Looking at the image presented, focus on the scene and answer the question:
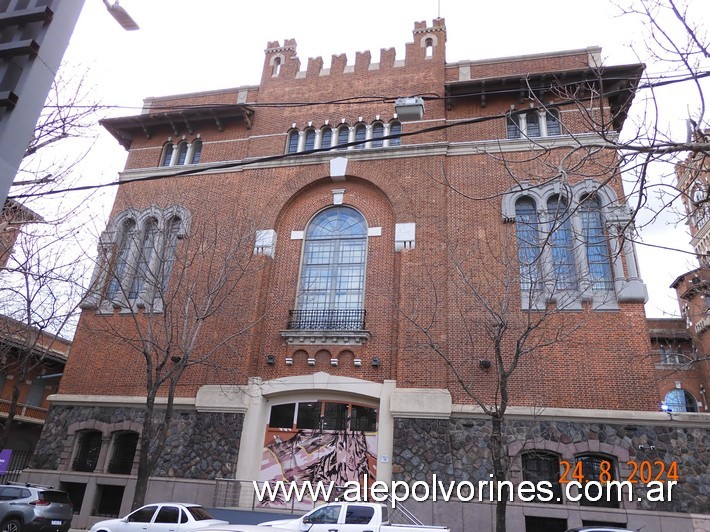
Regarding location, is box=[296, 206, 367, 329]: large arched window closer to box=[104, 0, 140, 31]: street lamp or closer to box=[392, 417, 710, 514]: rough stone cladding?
box=[392, 417, 710, 514]: rough stone cladding

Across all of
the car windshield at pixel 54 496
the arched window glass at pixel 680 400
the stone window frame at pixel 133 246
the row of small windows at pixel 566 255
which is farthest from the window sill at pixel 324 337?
the arched window glass at pixel 680 400

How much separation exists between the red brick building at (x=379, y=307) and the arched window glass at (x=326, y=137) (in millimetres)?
137

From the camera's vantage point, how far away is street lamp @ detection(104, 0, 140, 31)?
273 inches

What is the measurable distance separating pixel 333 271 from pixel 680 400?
1290 inches

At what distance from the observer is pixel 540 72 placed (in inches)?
752

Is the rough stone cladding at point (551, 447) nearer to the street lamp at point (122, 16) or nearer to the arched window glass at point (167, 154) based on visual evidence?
the street lamp at point (122, 16)

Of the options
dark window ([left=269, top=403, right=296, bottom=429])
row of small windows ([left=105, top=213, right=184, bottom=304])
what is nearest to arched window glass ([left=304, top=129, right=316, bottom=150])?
row of small windows ([left=105, top=213, right=184, bottom=304])

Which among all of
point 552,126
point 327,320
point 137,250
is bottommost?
point 327,320

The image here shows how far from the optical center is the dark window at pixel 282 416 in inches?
677

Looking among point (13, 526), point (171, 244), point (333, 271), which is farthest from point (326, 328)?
point (13, 526)

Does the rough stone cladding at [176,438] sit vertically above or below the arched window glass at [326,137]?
below

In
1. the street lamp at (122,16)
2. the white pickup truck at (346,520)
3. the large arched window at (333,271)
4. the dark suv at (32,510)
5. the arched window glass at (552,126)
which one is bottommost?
the dark suv at (32,510)

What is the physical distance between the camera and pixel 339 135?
69.9 ft

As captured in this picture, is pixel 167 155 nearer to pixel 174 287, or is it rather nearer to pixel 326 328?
pixel 174 287
